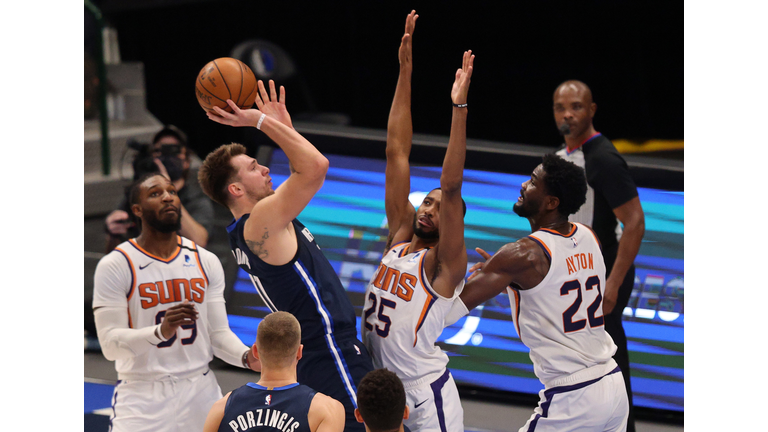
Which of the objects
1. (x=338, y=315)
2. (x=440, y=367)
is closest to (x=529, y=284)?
(x=440, y=367)

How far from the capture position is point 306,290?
3.47 m

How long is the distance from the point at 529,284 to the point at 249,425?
4.64ft

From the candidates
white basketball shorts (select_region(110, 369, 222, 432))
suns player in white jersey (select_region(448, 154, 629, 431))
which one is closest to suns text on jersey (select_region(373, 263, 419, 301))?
suns player in white jersey (select_region(448, 154, 629, 431))

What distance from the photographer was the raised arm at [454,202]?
3.33 meters

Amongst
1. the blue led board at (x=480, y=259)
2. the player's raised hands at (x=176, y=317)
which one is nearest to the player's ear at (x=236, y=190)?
the player's raised hands at (x=176, y=317)

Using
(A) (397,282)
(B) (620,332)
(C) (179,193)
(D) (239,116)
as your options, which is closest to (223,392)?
(C) (179,193)

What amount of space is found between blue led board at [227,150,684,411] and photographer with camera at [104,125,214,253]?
69cm

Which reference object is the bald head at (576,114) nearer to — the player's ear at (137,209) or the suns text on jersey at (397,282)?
the suns text on jersey at (397,282)

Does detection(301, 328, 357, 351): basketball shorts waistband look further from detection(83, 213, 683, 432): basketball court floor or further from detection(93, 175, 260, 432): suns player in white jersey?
detection(83, 213, 683, 432): basketball court floor

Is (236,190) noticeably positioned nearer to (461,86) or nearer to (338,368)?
(338,368)

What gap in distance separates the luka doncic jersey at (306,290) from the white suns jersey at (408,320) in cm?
17

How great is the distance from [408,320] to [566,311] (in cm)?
74

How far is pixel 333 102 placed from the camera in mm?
12109

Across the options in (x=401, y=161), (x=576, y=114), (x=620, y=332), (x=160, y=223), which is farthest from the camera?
(x=576, y=114)
